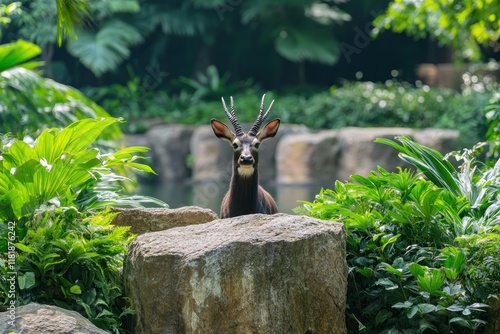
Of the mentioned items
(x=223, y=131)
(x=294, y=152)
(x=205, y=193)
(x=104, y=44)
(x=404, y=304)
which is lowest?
(x=205, y=193)

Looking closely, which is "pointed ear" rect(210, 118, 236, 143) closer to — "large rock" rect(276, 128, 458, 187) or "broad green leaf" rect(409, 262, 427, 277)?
"broad green leaf" rect(409, 262, 427, 277)

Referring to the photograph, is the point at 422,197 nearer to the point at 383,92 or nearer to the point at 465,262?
the point at 465,262

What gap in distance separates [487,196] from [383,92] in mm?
16304

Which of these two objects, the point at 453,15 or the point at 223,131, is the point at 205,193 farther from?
the point at 223,131

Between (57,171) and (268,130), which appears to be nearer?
(57,171)

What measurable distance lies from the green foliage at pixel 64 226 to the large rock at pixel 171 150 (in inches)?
619

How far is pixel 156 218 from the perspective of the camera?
654cm

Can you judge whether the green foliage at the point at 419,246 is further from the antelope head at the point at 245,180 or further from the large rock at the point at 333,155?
the large rock at the point at 333,155

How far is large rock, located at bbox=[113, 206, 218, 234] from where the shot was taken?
6496 mm

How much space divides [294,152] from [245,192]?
12601mm

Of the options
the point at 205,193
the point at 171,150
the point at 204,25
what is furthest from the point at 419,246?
the point at 204,25

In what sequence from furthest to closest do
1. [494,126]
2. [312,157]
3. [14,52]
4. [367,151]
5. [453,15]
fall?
[312,157] → [367,151] → [453,15] → [14,52] → [494,126]

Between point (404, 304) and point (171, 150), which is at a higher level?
point (171, 150)

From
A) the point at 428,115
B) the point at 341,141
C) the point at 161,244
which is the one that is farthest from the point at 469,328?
the point at 428,115
